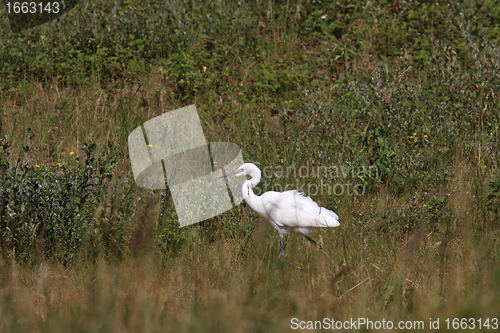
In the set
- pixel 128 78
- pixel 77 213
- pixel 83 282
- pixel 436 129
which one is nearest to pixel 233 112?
pixel 128 78

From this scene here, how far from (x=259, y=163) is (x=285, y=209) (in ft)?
3.27

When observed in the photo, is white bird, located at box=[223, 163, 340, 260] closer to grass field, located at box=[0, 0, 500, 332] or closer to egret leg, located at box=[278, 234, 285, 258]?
egret leg, located at box=[278, 234, 285, 258]

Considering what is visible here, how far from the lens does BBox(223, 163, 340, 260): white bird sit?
5035mm

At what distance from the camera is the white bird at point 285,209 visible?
16.5 feet

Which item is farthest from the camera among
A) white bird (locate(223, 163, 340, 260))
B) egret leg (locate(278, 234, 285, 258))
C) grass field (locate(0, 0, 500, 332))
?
white bird (locate(223, 163, 340, 260))

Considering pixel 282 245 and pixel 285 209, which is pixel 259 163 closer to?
pixel 285 209

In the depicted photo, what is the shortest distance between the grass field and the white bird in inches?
4.5

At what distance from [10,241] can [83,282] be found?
0.96m

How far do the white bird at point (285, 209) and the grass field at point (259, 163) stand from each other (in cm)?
11

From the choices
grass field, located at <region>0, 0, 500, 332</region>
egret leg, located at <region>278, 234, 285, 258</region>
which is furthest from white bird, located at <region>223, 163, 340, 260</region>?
grass field, located at <region>0, 0, 500, 332</region>

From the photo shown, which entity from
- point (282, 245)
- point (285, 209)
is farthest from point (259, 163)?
point (282, 245)

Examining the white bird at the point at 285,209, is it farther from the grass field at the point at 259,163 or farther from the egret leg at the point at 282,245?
the grass field at the point at 259,163

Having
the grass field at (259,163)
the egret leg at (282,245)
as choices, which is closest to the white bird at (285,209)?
the egret leg at (282,245)

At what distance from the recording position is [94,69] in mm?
7594
